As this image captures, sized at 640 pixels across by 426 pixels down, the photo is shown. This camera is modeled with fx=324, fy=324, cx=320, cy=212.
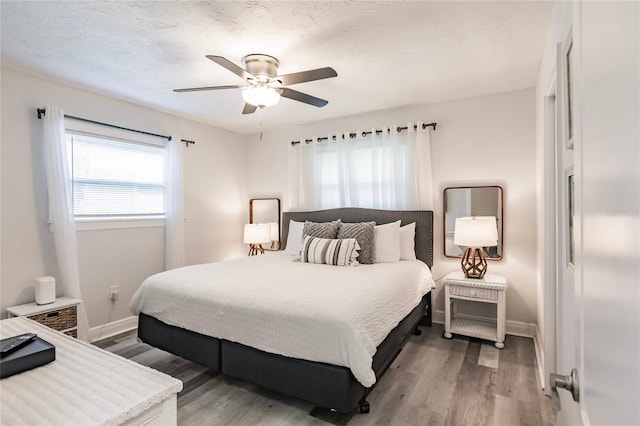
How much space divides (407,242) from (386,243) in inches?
11.0

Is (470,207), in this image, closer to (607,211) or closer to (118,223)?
(607,211)

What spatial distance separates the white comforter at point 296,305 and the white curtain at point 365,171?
1.09 m

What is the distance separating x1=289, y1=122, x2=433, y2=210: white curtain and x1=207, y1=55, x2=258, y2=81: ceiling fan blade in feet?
6.48

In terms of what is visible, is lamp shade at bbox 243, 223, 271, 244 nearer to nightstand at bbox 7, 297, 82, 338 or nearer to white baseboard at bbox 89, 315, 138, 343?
white baseboard at bbox 89, 315, 138, 343

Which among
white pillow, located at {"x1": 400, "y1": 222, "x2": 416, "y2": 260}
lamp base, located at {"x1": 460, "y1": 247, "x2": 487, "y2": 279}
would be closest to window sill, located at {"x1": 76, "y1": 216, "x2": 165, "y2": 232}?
white pillow, located at {"x1": 400, "y1": 222, "x2": 416, "y2": 260}

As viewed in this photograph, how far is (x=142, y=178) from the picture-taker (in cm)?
387

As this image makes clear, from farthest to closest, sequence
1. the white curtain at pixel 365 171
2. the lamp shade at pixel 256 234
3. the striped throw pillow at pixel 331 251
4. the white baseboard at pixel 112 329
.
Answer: the lamp shade at pixel 256 234
the white curtain at pixel 365 171
the white baseboard at pixel 112 329
the striped throw pillow at pixel 331 251

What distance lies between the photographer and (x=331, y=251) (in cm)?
328

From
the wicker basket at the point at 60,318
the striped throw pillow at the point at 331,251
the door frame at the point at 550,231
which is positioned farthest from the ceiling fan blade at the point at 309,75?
the wicker basket at the point at 60,318

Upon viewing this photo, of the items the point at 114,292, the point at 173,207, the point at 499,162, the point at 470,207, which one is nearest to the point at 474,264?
the point at 470,207

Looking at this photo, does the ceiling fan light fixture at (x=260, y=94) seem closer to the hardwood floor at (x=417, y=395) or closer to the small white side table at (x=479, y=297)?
the hardwood floor at (x=417, y=395)

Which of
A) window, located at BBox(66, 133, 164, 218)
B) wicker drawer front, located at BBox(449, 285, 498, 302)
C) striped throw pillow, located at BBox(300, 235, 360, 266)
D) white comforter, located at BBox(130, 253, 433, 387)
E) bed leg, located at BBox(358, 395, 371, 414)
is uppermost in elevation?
window, located at BBox(66, 133, 164, 218)

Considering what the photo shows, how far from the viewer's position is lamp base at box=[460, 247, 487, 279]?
3.28 m

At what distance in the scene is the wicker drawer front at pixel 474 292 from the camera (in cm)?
305
